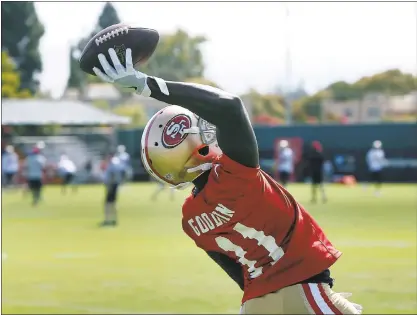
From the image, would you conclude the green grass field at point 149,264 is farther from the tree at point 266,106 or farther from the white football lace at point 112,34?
the tree at point 266,106

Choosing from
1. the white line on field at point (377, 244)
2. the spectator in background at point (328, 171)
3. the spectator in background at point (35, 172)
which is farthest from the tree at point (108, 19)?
the spectator in background at point (328, 171)

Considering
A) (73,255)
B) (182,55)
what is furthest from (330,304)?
(182,55)

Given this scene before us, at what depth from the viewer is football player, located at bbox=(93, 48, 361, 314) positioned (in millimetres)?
3375

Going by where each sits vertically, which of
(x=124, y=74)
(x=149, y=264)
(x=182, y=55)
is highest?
(x=124, y=74)

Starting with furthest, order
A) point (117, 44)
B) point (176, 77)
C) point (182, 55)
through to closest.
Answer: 1. point (182, 55)
2. point (176, 77)
3. point (117, 44)

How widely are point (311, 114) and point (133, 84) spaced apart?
51.7 metres

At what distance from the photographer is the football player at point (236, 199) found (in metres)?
3.38

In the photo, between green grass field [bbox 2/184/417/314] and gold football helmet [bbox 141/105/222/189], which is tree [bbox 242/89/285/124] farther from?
gold football helmet [bbox 141/105/222/189]

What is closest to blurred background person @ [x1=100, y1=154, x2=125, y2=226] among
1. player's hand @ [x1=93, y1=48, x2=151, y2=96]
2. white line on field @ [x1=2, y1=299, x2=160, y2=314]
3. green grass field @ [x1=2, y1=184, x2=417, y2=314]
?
green grass field @ [x1=2, y1=184, x2=417, y2=314]

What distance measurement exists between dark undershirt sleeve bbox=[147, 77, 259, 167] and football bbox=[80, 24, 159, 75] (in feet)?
0.74

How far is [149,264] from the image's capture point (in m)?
12.5

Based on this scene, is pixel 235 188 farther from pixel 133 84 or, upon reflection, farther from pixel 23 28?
pixel 23 28

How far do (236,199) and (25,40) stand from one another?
58.3 m

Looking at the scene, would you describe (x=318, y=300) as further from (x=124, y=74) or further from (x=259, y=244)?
(x=124, y=74)
